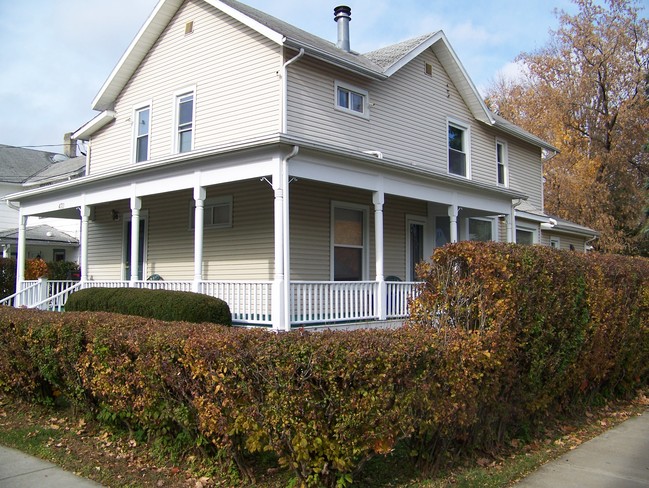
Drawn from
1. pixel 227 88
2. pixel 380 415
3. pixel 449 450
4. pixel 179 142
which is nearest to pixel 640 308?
pixel 449 450

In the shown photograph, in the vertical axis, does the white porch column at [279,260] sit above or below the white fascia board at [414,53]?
below

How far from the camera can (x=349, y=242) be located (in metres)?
15.1

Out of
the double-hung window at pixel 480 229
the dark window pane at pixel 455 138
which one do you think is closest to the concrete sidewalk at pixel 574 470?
the double-hung window at pixel 480 229

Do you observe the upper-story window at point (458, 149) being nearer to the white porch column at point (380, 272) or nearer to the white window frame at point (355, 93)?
the white window frame at point (355, 93)

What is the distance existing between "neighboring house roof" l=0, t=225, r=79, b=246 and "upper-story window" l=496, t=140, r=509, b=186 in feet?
66.2

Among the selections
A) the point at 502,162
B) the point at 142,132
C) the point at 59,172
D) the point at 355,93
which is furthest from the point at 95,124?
the point at 59,172

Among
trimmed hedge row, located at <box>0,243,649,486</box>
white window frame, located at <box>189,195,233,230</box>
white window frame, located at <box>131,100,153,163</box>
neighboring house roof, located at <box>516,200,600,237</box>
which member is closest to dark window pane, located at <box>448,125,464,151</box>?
neighboring house roof, located at <box>516,200,600,237</box>

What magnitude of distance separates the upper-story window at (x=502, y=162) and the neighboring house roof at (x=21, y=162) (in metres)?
25.3

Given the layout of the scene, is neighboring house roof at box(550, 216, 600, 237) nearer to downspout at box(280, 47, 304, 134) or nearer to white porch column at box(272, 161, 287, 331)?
downspout at box(280, 47, 304, 134)

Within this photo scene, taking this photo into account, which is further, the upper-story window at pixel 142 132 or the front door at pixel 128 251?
the front door at pixel 128 251

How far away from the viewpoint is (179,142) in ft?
51.2

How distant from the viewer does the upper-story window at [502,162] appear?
806 inches

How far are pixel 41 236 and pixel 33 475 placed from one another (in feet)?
82.7

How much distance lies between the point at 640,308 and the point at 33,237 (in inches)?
1039
